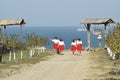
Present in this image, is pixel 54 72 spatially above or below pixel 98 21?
below

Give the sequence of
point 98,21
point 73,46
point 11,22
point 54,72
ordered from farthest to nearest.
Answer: point 11,22 → point 98,21 → point 73,46 → point 54,72

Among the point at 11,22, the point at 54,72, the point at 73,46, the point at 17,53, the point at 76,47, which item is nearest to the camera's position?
the point at 54,72

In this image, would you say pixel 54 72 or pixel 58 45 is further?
pixel 58 45

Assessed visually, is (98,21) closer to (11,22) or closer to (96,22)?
(96,22)

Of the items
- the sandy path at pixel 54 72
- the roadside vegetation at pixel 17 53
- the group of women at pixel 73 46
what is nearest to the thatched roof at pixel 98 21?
the roadside vegetation at pixel 17 53

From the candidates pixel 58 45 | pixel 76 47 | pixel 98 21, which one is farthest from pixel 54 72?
pixel 98 21

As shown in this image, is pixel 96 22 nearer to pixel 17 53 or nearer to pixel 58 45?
pixel 58 45

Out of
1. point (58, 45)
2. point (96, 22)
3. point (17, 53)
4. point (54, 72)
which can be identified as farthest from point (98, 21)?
point (54, 72)

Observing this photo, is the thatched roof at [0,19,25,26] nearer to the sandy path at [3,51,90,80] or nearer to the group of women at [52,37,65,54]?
the group of women at [52,37,65,54]

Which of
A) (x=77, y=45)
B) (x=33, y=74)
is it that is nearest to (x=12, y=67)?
(x=33, y=74)

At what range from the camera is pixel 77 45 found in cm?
4188

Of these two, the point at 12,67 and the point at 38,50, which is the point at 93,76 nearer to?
the point at 12,67

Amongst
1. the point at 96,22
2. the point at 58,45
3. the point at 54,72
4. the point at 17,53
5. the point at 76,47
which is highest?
the point at 96,22

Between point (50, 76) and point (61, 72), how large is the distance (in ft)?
6.25
